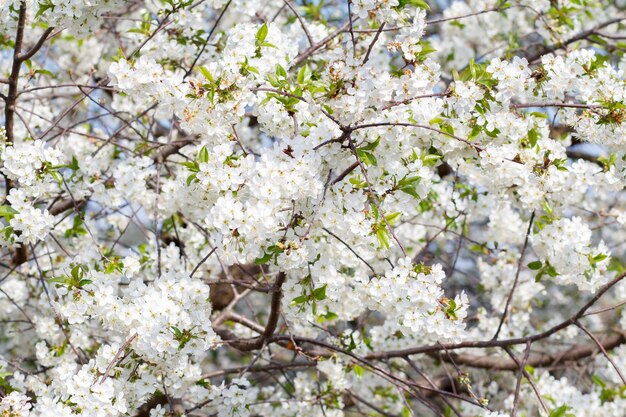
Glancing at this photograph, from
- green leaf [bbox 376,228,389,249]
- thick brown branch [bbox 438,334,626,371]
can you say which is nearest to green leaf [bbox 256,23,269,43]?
green leaf [bbox 376,228,389,249]

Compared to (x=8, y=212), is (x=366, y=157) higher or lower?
higher

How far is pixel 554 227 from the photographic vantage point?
326cm

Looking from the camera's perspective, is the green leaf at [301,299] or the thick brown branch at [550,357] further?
the thick brown branch at [550,357]

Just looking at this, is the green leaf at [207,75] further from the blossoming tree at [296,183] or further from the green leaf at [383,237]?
the green leaf at [383,237]

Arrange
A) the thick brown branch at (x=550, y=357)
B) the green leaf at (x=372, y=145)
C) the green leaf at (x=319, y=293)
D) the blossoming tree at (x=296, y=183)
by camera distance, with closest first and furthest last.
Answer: the blossoming tree at (x=296, y=183), the green leaf at (x=372, y=145), the green leaf at (x=319, y=293), the thick brown branch at (x=550, y=357)

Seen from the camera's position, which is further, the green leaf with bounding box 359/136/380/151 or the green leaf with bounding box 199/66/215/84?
the green leaf with bounding box 359/136/380/151

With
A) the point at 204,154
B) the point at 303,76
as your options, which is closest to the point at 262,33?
the point at 303,76

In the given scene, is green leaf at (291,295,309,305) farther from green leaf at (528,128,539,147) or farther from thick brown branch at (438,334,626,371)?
thick brown branch at (438,334,626,371)

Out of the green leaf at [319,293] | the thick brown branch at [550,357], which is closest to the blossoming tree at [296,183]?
the green leaf at [319,293]

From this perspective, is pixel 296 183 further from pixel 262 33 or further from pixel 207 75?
pixel 262 33

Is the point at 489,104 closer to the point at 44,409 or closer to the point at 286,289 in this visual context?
the point at 286,289

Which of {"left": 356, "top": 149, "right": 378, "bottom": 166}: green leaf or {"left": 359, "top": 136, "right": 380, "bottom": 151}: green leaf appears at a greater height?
{"left": 359, "top": 136, "right": 380, "bottom": 151}: green leaf

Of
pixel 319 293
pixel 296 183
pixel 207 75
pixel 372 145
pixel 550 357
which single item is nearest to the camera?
pixel 296 183

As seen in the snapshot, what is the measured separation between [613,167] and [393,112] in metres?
0.98
